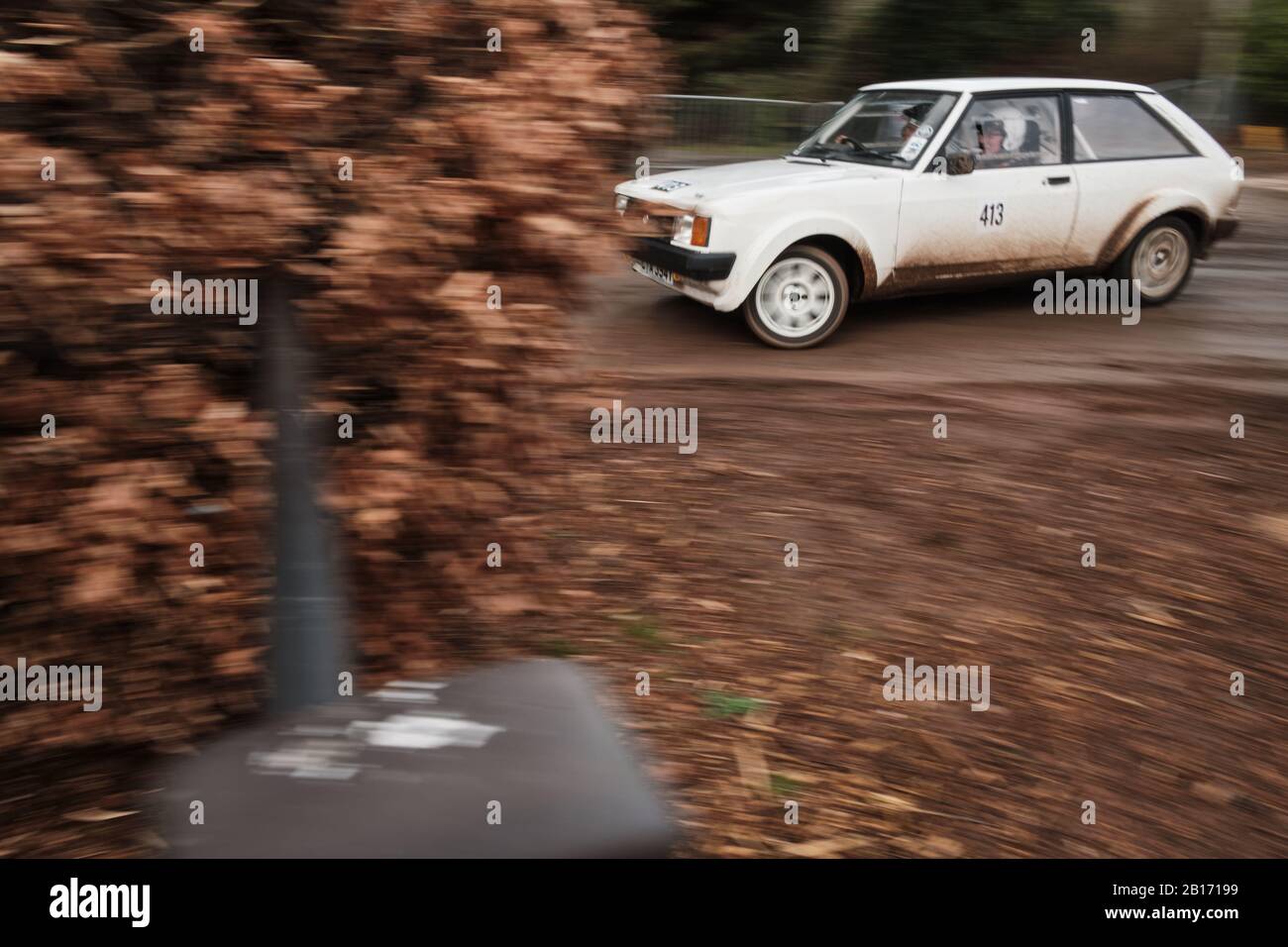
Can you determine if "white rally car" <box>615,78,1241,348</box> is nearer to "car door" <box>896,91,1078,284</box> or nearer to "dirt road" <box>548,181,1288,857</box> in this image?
"car door" <box>896,91,1078,284</box>

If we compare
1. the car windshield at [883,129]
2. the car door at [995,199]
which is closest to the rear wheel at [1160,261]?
the car door at [995,199]

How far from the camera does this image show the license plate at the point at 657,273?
7591 mm

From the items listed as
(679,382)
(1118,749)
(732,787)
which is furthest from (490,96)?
(679,382)

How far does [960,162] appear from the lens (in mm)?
7758

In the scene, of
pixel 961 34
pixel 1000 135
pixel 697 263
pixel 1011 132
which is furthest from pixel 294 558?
pixel 961 34

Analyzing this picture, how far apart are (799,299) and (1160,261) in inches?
131

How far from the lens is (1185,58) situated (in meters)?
23.5

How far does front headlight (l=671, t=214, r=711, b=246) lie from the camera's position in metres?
7.24

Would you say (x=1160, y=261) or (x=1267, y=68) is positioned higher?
(x=1267, y=68)

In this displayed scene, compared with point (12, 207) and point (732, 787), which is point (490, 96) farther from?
point (732, 787)

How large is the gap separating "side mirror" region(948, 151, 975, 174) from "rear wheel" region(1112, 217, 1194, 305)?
68.1 inches

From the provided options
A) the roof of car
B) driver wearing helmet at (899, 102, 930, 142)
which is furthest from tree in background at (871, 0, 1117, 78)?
driver wearing helmet at (899, 102, 930, 142)

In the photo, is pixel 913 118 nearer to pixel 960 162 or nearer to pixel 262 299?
pixel 960 162

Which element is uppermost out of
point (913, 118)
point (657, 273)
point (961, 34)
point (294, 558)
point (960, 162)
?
point (961, 34)
